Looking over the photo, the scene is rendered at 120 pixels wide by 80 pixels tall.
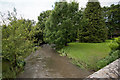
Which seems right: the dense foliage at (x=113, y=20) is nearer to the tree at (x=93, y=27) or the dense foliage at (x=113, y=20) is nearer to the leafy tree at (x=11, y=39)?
the tree at (x=93, y=27)

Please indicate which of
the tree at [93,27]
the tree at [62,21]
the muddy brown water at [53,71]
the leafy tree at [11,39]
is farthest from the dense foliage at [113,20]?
the leafy tree at [11,39]

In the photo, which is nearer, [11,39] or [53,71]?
[11,39]

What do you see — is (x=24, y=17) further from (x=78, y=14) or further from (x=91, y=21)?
(x=91, y=21)

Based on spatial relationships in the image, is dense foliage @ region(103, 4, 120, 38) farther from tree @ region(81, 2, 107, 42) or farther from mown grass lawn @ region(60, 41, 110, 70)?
mown grass lawn @ region(60, 41, 110, 70)

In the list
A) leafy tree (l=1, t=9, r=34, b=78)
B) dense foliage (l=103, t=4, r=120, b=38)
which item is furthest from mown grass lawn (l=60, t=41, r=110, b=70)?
dense foliage (l=103, t=4, r=120, b=38)

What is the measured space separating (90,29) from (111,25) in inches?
277

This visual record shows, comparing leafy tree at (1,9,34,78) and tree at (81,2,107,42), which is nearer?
leafy tree at (1,9,34,78)

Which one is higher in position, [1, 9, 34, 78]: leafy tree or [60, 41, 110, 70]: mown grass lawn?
[1, 9, 34, 78]: leafy tree

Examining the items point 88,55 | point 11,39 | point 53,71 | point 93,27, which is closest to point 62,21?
point 88,55

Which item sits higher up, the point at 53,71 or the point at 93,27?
the point at 93,27

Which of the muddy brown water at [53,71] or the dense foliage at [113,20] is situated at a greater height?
the dense foliage at [113,20]

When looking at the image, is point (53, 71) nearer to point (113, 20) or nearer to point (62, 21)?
point (62, 21)

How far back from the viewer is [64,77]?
12.0 feet

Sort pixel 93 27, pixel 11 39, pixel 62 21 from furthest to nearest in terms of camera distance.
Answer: pixel 93 27, pixel 62 21, pixel 11 39
